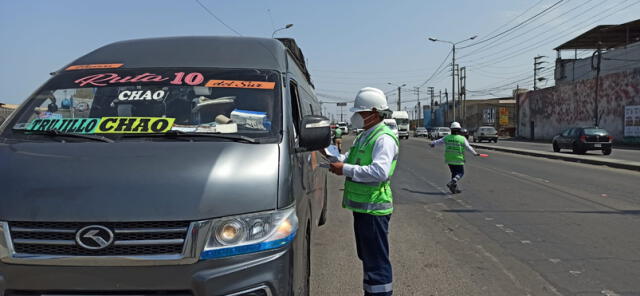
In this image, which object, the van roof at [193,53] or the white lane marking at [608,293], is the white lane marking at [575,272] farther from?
the van roof at [193,53]

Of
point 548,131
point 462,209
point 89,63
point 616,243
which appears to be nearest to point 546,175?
point 462,209

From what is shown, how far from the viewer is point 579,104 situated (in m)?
46.1

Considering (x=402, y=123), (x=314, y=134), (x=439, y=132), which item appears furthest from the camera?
(x=402, y=123)

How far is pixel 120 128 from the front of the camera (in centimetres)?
331

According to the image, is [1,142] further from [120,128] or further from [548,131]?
[548,131]

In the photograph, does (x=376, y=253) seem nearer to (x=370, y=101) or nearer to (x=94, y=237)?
(x=370, y=101)

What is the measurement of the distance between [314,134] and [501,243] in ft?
13.0

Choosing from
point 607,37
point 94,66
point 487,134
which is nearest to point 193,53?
point 94,66

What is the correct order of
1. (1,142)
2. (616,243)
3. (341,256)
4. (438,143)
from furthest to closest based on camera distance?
(438,143), (616,243), (341,256), (1,142)

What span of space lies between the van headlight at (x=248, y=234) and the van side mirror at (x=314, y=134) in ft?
2.44

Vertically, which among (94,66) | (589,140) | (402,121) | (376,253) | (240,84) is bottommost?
(589,140)

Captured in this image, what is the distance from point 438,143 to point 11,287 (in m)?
10.3

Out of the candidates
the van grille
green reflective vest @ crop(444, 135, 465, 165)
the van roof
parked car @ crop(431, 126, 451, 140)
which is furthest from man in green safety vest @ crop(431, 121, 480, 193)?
parked car @ crop(431, 126, 451, 140)

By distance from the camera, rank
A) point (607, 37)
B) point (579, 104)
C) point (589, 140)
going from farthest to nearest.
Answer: point (607, 37), point (579, 104), point (589, 140)
